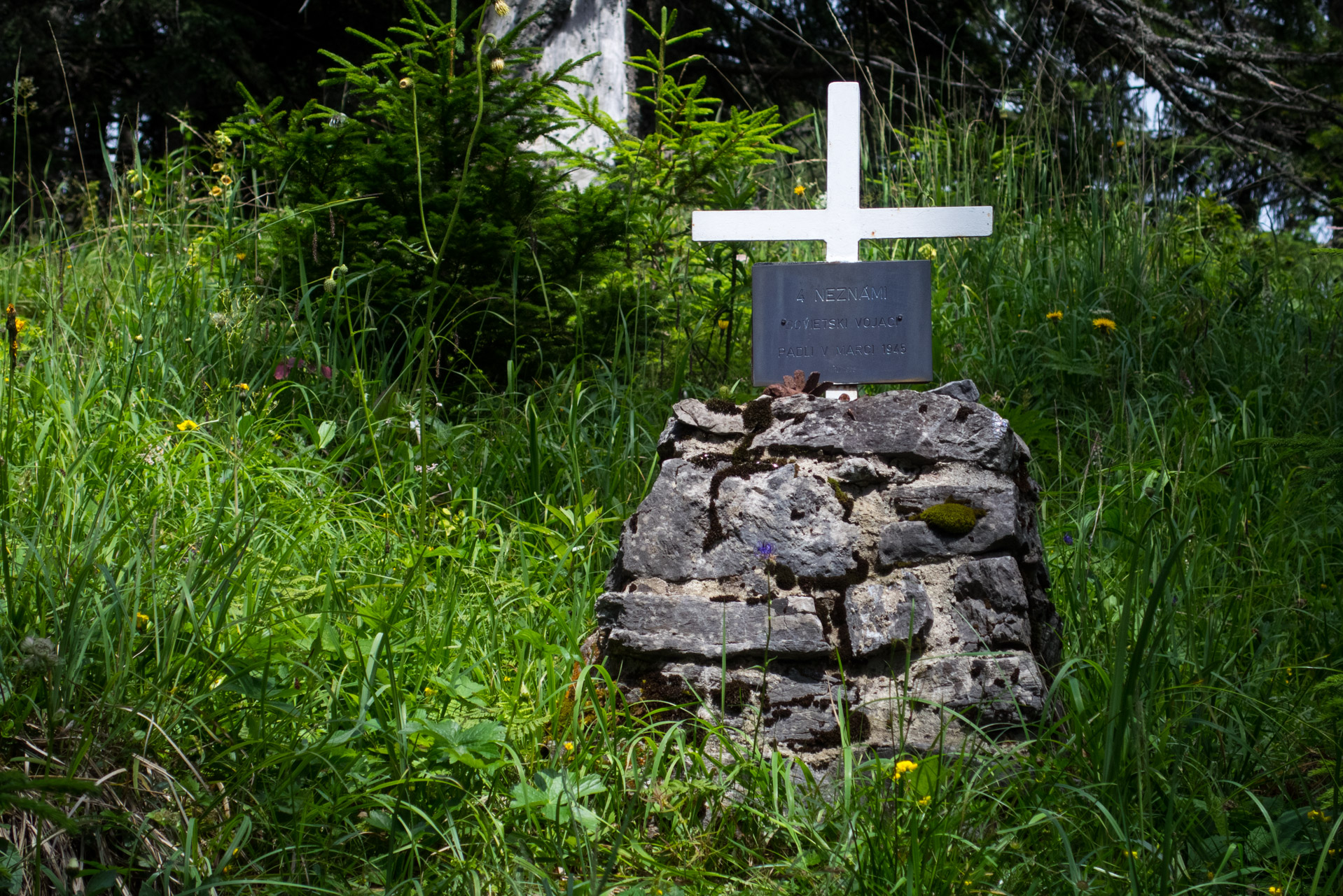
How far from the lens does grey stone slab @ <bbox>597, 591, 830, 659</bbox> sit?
1.95 m

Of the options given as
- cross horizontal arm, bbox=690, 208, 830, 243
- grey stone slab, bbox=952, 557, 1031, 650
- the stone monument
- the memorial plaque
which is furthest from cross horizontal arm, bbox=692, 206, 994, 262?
grey stone slab, bbox=952, 557, 1031, 650

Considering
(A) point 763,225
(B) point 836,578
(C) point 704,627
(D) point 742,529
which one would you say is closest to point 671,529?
(D) point 742,529

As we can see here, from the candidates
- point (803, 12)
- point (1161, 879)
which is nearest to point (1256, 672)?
point (1161, 879)

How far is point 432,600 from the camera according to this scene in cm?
229

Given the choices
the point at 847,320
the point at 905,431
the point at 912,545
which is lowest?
the point at 912,545

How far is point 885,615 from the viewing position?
6.43ft

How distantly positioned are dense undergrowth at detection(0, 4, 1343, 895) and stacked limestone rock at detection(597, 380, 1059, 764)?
0.40 feet

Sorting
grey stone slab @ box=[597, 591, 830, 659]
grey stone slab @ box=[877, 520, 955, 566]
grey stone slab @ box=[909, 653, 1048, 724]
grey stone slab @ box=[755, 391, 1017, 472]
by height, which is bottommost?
grey stone slab @ box=[909, 653, 1048, 724]

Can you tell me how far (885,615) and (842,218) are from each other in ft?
4.60

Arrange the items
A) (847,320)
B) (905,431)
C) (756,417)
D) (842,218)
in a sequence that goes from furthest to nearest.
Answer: (842,218) → (847,320) → (756,417) → (905,431)

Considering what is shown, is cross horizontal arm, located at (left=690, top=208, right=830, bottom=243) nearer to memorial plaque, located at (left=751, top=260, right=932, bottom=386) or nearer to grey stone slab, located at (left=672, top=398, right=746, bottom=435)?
memorial plaque, located at (left=751, top=260, right=932, bottom=386)

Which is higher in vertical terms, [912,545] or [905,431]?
[905,431]

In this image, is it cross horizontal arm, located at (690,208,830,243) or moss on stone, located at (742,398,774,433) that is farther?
cross horizontal arm, located at (690,208,830,243)

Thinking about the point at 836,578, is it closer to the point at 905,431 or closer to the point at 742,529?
the point at 742,529
